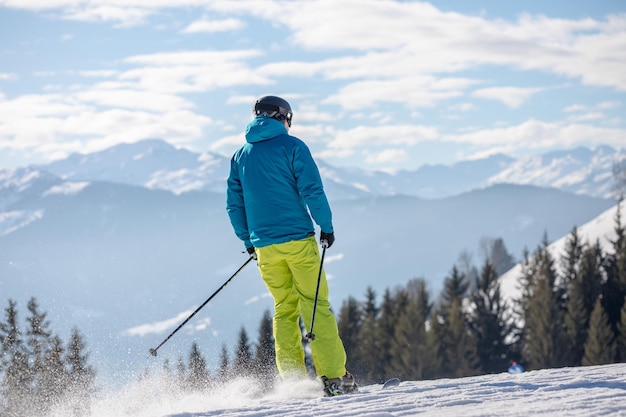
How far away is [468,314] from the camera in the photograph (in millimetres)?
55156

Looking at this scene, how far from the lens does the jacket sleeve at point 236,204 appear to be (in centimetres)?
753

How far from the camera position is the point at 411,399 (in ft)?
19.4

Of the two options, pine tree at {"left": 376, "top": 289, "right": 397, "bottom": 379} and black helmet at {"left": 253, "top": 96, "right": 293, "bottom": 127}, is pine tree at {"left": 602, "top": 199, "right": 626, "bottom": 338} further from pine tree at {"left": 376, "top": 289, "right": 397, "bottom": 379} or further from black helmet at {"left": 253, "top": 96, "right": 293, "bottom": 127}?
black helmet at {"left": 253, "top": 96, "right": 293, "bottom": 127}

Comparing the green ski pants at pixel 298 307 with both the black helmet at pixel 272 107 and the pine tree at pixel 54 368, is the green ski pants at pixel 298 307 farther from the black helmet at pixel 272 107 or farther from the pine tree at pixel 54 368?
the pine tree at pixel 54 368

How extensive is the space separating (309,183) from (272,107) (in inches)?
35.0

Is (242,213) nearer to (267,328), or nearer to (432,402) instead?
(432,402)

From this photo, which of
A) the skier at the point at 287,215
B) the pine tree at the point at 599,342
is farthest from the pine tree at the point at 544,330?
the skier at the point at 287,215

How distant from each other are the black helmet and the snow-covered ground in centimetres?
270

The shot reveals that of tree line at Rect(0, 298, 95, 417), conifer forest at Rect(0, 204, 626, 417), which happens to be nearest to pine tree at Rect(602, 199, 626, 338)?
conifer forest at Rect(0, 204, 626, 417)

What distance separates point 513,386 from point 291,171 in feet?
9.46

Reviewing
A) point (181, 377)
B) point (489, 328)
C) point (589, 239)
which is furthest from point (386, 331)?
point (589, 239)

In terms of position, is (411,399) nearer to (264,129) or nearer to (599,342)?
(264,129)

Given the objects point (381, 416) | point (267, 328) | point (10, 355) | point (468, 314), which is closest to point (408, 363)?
point (468, 314)

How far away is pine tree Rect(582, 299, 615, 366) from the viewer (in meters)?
41.6
